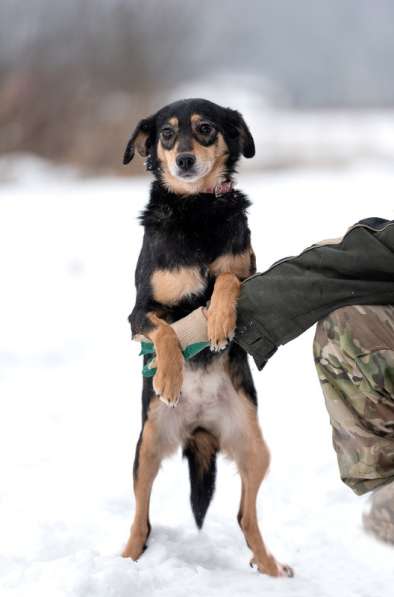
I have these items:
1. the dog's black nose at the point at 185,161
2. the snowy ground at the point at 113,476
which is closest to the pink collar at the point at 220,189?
the dog's black nose at the point at 185,161

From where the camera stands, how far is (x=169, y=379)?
7.51 feet

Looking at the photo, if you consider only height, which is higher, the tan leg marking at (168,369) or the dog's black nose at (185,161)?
the dog's black nose at (185,161)

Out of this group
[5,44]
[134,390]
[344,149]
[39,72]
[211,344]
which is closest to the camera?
[211,344]

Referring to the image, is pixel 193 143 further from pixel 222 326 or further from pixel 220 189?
pixel 222 326

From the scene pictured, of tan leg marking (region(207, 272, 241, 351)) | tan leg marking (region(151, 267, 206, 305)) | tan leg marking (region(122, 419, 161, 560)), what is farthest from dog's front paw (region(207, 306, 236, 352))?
tan leg marking (region(122, 419, 161, 560))

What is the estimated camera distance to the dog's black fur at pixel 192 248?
2.49 metres

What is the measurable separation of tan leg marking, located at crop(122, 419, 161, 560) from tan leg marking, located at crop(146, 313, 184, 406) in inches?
8.7

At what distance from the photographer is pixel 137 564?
215cm

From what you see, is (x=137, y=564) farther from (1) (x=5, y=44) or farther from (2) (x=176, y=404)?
(1) (x=5, y=44)

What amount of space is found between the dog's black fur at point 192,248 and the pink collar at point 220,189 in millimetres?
13

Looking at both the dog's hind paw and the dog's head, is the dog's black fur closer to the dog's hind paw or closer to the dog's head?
the dog's head

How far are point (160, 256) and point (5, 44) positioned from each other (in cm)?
678

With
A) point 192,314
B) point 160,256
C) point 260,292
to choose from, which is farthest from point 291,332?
point 160,256

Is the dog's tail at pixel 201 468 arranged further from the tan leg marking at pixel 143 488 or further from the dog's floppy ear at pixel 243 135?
the dog's floppy ear at pixel 243 135
